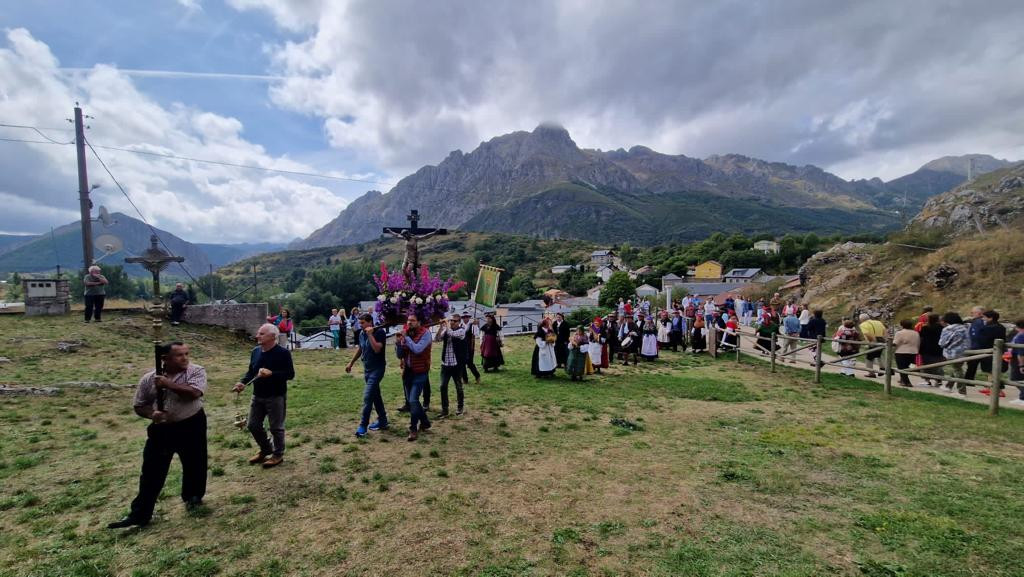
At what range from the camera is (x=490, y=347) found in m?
13.1

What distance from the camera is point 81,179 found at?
1509 centimetres

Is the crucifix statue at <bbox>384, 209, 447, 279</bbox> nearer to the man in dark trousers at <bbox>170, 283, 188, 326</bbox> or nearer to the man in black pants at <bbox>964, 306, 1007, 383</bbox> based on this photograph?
the man in dark trousers at <bbox>170, 283, 188, 326</bbox>

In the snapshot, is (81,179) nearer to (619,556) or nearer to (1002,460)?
(619,556)

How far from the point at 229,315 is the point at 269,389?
14595 millimetres

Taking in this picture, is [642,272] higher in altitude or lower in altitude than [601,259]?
lower

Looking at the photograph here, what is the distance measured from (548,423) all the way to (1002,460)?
6417 mm

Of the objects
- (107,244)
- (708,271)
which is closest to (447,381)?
(107,244)

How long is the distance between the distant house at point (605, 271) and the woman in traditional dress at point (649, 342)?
84561mm

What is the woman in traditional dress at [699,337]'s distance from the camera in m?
17.5

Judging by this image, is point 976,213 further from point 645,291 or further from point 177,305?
point 177,305

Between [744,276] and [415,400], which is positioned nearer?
[415,400]

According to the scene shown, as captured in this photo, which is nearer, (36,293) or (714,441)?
(714,441)

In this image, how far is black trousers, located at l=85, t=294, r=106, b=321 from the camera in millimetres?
14742

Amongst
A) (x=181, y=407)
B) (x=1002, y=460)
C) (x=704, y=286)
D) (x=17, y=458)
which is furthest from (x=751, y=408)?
(x=704, y=286)
